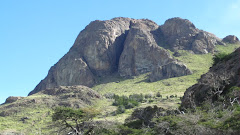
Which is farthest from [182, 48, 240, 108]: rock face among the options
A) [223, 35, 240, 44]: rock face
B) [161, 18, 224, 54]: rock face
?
[223, 35, 240, 44]: rock face

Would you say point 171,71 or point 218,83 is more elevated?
point 171,71

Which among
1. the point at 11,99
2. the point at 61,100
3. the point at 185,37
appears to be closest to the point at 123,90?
the point at 61,100

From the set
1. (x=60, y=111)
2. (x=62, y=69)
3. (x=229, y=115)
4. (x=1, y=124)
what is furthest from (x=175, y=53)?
(x=229, y=115)

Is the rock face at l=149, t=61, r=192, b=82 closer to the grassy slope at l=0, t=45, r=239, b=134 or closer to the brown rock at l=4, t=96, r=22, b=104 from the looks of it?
the grassy slope at l=0, t=45, r=239, b=134

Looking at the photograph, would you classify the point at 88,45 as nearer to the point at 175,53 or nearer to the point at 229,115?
the point at 175,53

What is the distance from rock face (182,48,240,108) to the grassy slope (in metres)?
22.7

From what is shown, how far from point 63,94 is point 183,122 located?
229ft

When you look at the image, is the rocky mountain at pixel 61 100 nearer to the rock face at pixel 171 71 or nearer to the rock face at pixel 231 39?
the rock face at pixel 171 71

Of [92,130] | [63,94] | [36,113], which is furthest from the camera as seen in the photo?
[63,94]

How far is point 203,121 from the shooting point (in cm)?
2192

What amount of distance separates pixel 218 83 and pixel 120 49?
124 meters

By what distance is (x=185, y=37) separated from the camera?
14225 cm

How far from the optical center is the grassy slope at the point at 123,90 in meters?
61.5

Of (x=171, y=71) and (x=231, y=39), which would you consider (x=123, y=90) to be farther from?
(x=231, y=39)
